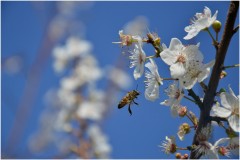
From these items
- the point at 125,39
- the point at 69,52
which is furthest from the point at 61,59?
the point at 125,39

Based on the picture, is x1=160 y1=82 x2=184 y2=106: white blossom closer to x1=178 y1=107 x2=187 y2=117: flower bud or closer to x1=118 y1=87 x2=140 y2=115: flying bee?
x1=178 y1=107 x2=187 y2=117: flower bud

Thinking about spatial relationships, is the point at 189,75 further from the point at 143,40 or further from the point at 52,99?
the point at 52,99

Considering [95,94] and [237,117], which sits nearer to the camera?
[237,117]

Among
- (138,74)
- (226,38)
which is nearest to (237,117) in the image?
(226,38)

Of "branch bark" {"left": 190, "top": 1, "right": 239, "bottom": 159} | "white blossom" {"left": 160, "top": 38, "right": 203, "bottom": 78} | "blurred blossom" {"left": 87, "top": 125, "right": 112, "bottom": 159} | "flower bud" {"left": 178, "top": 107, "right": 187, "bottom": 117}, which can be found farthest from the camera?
"blurred blossom" {"left": 87, "top": 125, "right": 112, "bottom": 159}

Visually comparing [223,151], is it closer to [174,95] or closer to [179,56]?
[174,95]

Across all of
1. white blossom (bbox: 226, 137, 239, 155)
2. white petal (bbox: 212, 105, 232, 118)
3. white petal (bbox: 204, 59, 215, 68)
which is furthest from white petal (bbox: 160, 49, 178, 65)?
white blossom (bbox: 226, 137, 239, 155)
